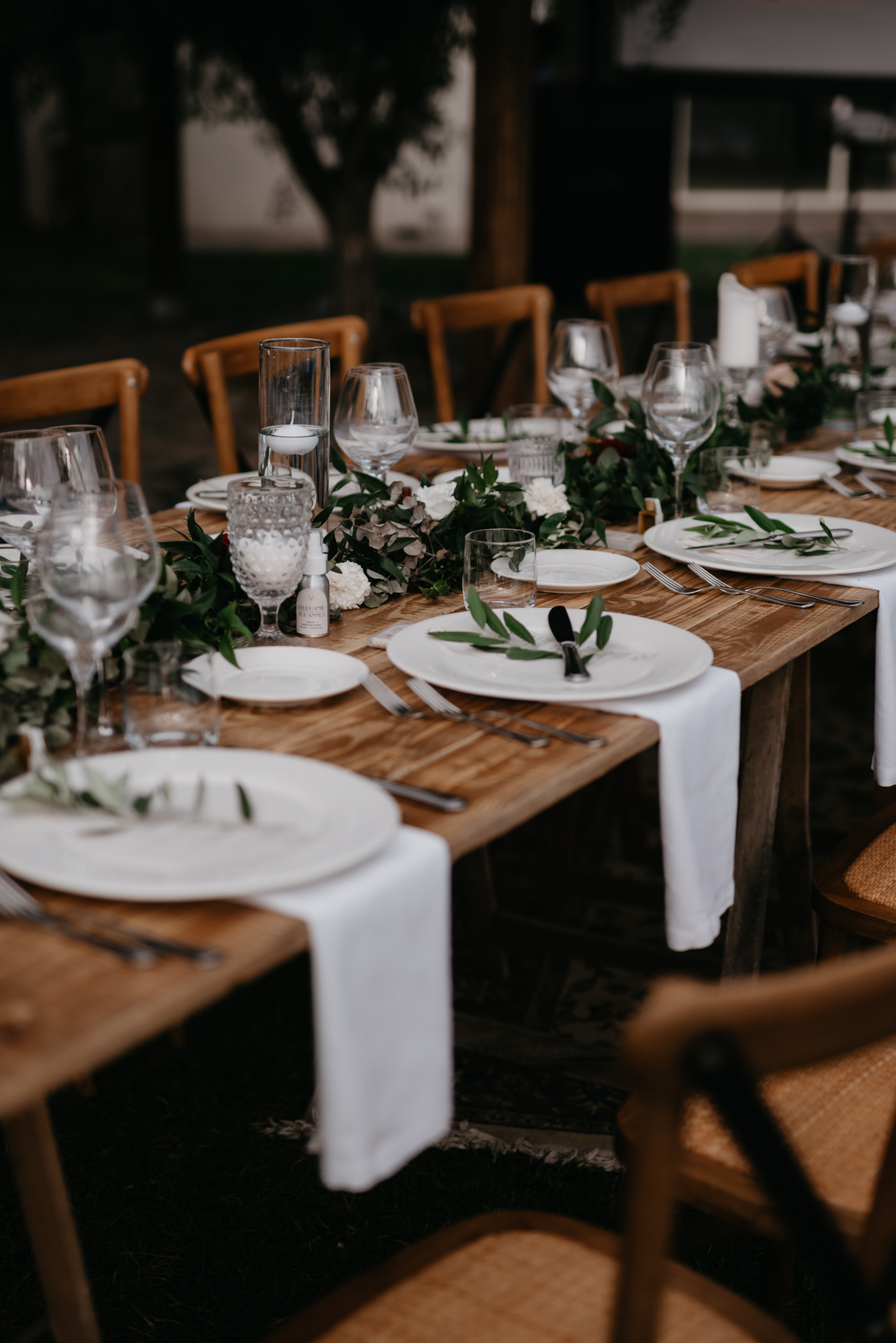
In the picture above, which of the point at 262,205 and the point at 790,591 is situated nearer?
the point at 790,591

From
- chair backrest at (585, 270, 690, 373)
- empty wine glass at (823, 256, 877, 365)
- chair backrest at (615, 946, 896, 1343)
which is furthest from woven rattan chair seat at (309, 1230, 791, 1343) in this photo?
chair backrest at (585, 270, 690, 373)

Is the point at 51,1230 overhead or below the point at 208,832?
below

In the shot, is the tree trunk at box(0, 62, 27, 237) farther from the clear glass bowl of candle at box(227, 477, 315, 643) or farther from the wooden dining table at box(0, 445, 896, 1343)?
the clear glass bowl of candle at box(227, 477, 315, 643)

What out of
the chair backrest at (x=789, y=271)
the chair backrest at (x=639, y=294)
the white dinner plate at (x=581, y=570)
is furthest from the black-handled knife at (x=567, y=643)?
the chair backrest at (x=789, y=271)

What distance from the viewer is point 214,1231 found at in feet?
5.48

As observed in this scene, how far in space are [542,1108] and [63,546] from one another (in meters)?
1.23

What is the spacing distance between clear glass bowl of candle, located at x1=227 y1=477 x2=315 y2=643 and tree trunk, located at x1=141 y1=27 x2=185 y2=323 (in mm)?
7827

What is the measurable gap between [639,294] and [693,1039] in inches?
125

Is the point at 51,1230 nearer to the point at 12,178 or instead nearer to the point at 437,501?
the point at 437,501

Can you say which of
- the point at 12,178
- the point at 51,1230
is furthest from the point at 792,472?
the point at 12,178

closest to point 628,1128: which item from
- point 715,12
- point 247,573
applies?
point 247,573

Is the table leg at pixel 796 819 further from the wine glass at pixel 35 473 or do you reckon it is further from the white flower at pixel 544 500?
the wine glass at pixel 35 473

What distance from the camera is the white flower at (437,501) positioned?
155 cm

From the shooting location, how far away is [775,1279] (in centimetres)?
115
